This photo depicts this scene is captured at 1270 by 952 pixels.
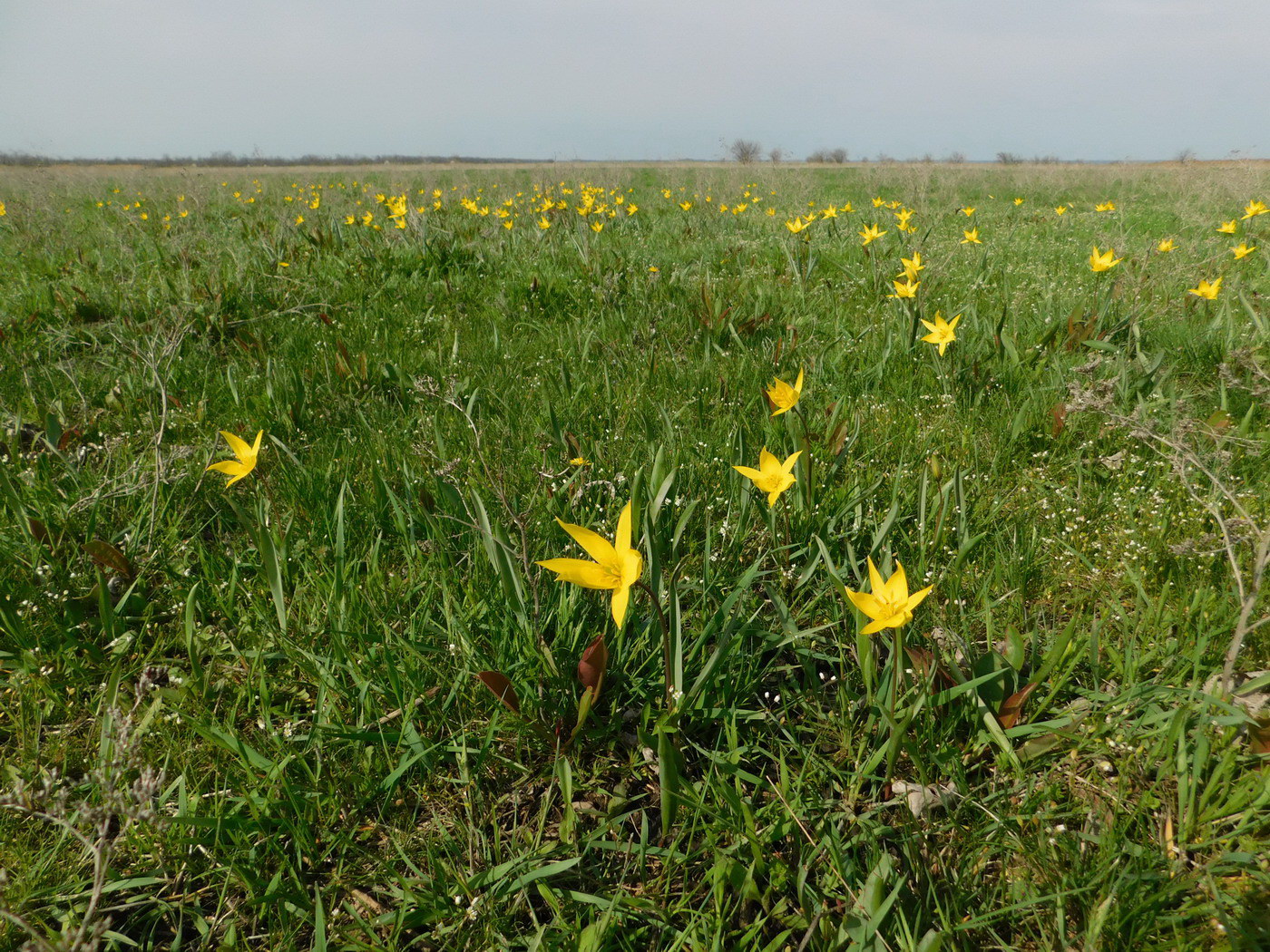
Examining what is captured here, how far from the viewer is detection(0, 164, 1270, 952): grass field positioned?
1.16 metres

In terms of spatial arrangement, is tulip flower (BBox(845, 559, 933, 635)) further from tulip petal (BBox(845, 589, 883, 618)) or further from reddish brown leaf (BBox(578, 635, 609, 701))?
reddish brown leaf (BBox(578, 635, 609, 701))

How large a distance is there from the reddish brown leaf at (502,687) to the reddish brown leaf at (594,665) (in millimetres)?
164

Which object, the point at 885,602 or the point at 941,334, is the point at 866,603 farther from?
the point at 941,334

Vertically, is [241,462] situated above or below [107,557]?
above

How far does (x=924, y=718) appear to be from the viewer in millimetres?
1433

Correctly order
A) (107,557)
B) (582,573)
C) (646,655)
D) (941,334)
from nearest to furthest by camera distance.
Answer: (582,573) → (646,655) → (107,557) → (941,334)

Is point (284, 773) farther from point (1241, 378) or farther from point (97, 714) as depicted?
point (1241, 378)

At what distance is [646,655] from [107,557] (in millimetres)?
1512

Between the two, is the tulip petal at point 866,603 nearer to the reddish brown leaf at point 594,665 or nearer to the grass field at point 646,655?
the grass field at point 646,655

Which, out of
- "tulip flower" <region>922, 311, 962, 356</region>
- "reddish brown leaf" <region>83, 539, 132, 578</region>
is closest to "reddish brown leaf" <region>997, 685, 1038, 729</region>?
"tulip flower" <region>922, 311, 962, 356</region>

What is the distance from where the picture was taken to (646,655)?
1592mm

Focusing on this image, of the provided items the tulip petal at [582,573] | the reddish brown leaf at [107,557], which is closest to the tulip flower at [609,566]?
the tulip petal at [582,573]

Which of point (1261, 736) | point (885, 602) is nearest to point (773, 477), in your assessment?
point (885, 602)

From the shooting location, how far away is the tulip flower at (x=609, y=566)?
3.84 feet
